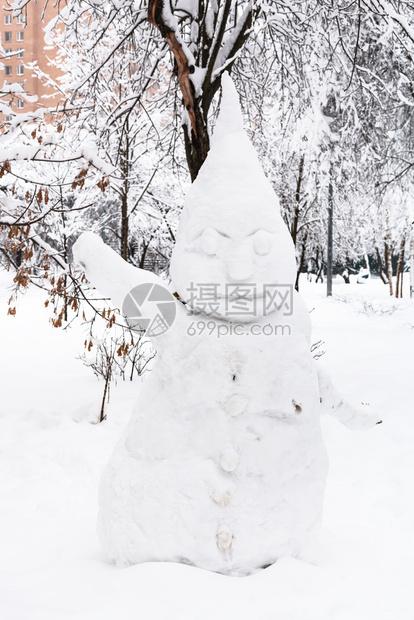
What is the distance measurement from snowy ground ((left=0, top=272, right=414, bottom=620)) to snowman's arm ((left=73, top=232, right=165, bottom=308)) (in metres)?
1.12

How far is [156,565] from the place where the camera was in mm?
1735

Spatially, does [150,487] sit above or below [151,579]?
above

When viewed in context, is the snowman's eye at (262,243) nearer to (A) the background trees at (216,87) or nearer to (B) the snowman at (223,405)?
(B) the snowman at (223,405)

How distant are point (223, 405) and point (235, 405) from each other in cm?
5

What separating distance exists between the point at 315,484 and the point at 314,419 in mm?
272

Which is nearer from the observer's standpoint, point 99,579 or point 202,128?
point 99,579

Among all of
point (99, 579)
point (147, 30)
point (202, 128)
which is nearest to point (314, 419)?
point (99, 579)

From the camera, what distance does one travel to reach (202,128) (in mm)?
4094

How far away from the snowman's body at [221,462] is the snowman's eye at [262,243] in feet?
A: 1.00

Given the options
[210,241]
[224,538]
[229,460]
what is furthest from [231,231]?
[224,538]

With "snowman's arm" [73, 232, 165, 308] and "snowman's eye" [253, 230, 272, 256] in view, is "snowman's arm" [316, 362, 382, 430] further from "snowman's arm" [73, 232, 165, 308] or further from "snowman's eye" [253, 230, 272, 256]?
"snowman's arm" [73, 232, 165, 308]

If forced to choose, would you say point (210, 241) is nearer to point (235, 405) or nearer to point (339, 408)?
point (235, 405)

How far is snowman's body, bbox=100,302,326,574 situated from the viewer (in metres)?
1.77

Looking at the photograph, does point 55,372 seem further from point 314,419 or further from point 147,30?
point 314,419
